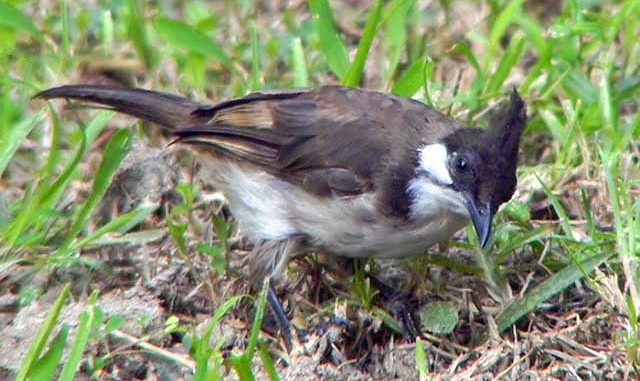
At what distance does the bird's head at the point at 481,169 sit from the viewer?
5.14m

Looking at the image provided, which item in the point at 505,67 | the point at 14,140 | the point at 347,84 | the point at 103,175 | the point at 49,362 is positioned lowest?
the point at 505,67

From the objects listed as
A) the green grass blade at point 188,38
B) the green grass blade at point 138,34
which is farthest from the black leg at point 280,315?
the green grass blade at point 138,34

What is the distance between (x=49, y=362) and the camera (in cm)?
485

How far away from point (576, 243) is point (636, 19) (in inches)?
75.5

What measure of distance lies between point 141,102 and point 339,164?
1.17 meters

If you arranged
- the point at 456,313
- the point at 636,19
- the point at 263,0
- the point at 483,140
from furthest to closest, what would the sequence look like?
the point at 263,0, the point at 636,19, the point at 456,313, the point at 483,140

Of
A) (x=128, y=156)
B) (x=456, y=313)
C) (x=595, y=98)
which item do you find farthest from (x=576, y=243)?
(x=128, y=156)

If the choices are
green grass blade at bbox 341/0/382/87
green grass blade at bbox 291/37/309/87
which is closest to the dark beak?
green grass blade at bbox 341/0/382/87

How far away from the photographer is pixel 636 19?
7.21 metres

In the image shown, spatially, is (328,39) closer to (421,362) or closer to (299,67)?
(299,67)

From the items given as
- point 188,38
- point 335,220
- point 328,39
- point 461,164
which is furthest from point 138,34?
point 461,164

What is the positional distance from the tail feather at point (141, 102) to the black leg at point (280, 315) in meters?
1.06

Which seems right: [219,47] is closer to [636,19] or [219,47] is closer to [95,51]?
[95,51]

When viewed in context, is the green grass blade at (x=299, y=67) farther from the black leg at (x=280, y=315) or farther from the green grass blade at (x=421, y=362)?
the green grass blade at (x=421, y=362)
